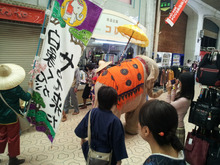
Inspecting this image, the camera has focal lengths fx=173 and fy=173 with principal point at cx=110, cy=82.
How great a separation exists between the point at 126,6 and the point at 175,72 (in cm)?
398

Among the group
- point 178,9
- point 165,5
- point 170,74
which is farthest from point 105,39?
point 170,74

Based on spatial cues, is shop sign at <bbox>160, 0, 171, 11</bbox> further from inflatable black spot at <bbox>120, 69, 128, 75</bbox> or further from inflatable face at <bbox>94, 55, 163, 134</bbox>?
inflatable black spot at <bbox>120, 69, 128, 75</bbox>

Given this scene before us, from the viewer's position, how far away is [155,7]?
800 cm

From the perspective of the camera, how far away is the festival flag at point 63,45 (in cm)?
167

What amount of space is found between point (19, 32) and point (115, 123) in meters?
4.10

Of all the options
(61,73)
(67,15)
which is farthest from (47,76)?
(67,15)

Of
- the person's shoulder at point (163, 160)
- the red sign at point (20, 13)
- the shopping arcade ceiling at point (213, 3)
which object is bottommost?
the person's shoulder at point (163, 160)

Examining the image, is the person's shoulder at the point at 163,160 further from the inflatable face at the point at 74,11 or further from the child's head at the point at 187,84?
the child's head at the point at 187,84

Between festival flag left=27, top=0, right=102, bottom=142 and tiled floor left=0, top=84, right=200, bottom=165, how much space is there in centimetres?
101

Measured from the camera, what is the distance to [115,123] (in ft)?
5.34

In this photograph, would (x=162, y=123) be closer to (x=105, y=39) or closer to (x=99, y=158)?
(x=99, y=158)

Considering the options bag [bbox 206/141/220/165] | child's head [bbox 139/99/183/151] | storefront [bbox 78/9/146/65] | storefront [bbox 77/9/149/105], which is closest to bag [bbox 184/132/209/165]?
bag [bbox 206/141/220/165]

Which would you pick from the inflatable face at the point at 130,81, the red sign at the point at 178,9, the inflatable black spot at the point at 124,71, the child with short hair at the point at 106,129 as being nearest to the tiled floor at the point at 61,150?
the inflatable face at the point at 130,81

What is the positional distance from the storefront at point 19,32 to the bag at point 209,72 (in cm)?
401
